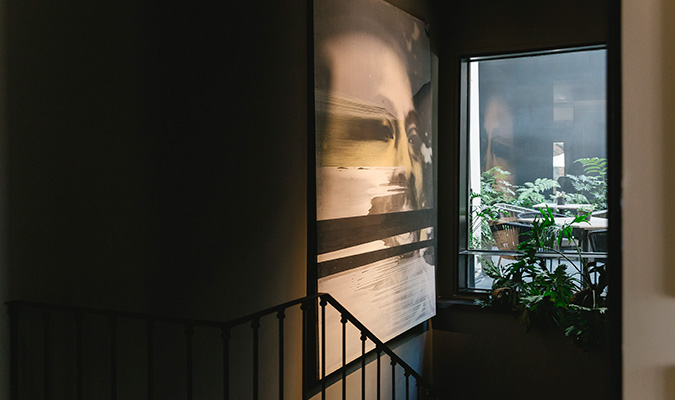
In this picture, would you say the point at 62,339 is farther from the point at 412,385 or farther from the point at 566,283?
the point at 566,283

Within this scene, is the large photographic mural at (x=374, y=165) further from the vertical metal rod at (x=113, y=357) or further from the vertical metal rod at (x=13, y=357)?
the vertical metal rod at (x=13, y=357)

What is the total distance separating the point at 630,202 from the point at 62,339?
7.69 feet

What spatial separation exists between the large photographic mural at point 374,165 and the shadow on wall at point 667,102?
258 cm

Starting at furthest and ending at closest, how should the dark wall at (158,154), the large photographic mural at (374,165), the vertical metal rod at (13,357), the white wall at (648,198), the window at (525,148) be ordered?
the window at (525,148), the large photographic mural at (374,165), the dark wall at (158,154), the vertical metal rod at (13,357), the white wall at (648,198)

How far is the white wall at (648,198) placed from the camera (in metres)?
0.68

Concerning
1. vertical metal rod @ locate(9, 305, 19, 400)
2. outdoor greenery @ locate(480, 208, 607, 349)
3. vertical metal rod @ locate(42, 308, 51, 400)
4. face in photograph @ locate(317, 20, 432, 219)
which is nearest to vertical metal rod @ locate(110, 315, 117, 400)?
vertical metal rod @ locate(42, 308, 51, 400)

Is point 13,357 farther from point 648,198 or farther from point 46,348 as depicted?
point 648,198

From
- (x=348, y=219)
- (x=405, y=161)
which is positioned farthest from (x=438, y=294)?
(x=348, y=219)

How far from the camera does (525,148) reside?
16.7 feet

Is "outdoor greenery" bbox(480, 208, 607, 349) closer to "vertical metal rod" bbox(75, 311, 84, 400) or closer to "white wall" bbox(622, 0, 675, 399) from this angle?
"vertical metal rod" bbox(75, 311, 84, 400)

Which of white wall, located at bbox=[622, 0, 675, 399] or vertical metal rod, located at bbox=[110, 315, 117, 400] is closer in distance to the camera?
white wall, located at bbox=[622, 0, 675, 399]

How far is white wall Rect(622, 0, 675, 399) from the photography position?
0.68m

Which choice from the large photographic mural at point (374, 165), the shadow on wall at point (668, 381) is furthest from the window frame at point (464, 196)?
the shadow on wall at point (668, 381)

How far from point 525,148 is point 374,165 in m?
1.83
